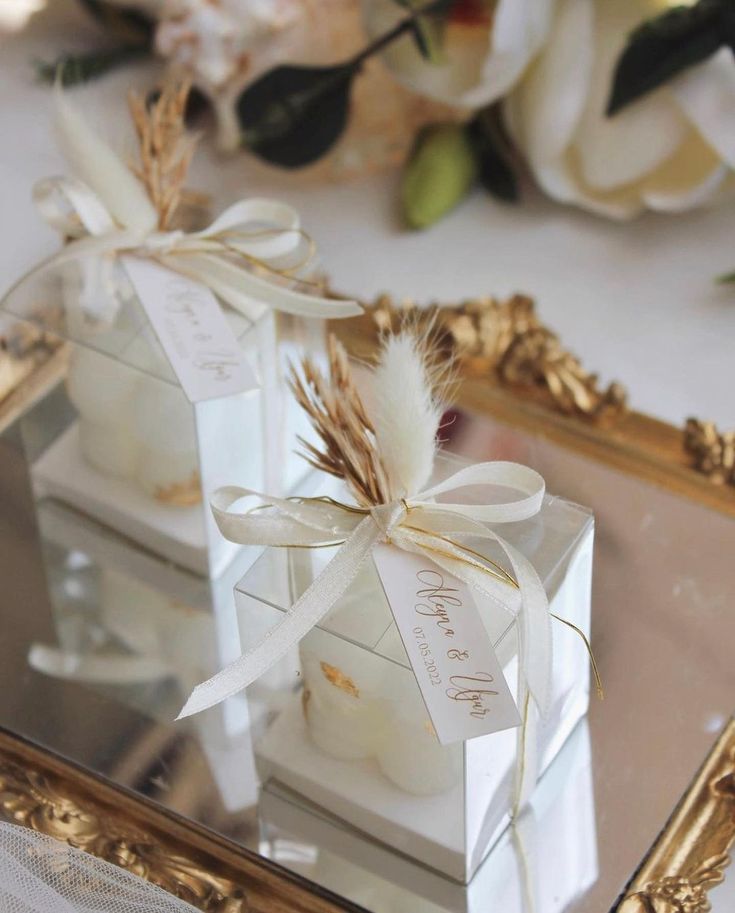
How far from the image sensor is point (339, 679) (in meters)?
0.56

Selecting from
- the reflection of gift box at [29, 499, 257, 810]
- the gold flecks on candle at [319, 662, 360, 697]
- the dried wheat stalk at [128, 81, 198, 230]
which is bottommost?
the reflection of gift box at [29, 499, 257, 810]

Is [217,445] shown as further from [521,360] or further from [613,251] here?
[613,251]

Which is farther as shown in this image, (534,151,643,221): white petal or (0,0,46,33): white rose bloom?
(0,0,46,33): white rose bloom

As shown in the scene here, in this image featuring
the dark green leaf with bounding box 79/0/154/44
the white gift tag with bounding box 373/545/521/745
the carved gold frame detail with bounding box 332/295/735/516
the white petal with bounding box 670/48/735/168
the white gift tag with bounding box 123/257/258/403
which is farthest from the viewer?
the dark green leaf with bounding box 79/0/154/44

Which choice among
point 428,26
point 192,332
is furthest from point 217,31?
point 192,332

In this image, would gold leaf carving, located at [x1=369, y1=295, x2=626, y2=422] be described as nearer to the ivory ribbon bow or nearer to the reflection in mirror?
the reflection in mirror

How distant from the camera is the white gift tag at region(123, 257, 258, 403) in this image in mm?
654

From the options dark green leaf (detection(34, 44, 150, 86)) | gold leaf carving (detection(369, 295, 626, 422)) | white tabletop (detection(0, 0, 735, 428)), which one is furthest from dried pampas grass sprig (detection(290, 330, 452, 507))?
dark green leaf (detection(34, 44, 150, 86))

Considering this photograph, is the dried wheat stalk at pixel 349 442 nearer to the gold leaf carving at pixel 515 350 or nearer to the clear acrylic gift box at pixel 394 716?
the clear acrylic gift box at pixel 394 716

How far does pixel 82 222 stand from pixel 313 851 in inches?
13.7

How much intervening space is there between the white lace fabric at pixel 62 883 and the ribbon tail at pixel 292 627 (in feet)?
0.27

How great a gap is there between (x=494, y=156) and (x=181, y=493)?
40 cm

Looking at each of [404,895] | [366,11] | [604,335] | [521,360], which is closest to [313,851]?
[404,895]

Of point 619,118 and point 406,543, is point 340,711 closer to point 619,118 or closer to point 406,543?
point 406,543
